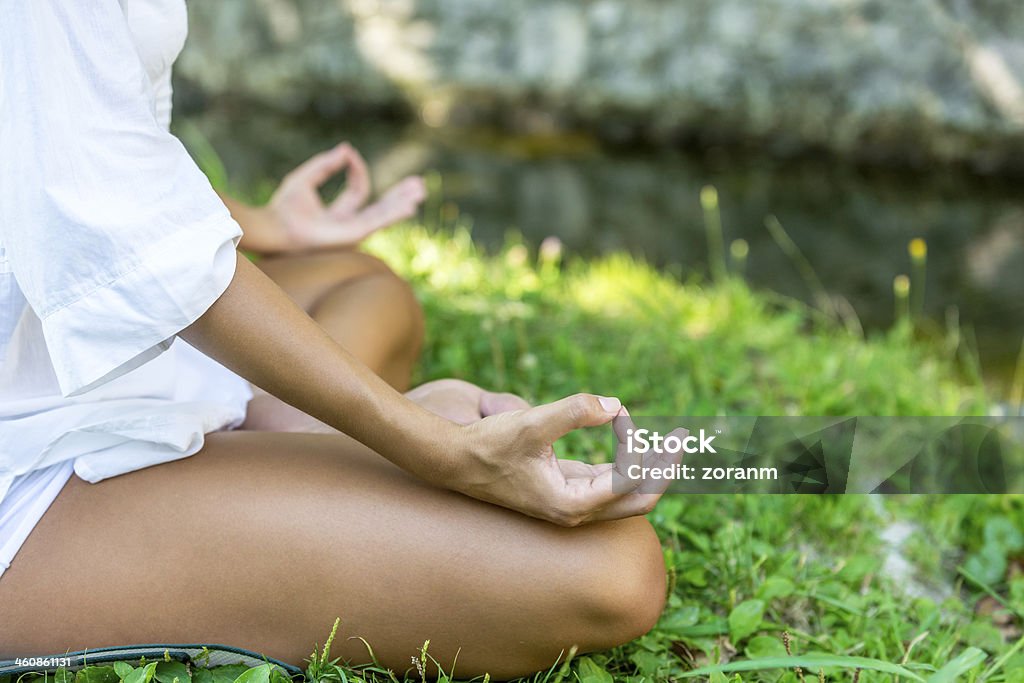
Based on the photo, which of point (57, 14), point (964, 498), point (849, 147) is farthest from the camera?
point (849, 147)

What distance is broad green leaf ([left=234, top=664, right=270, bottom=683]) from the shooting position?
3.18 ft

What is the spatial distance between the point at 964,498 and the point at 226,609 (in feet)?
4.02

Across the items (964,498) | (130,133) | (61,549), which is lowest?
(964,498)

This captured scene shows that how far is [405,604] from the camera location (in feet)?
3.22

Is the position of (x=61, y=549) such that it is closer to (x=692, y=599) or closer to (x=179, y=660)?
(x=179, y=660)

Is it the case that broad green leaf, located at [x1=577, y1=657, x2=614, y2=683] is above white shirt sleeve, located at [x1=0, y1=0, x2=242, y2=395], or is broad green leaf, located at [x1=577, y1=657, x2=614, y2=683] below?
below

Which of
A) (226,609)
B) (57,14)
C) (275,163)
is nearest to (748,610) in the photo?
(226,609)

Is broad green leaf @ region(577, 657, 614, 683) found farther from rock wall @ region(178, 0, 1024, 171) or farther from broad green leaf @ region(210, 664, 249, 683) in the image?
rock wall @ region(178, 0, 1024, 171)

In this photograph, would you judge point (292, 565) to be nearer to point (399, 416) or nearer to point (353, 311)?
point (399, 416)
